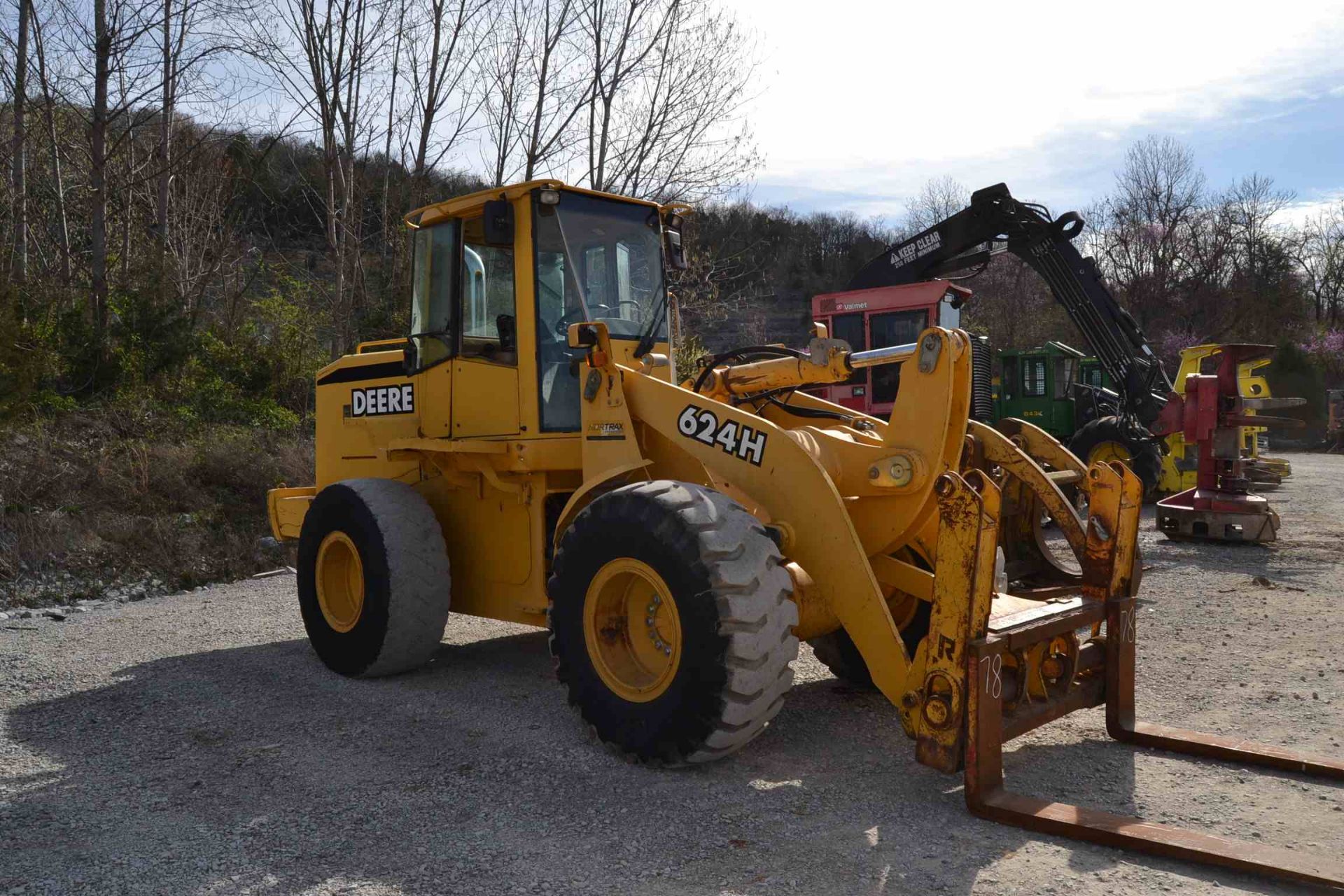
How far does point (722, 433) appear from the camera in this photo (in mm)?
4707

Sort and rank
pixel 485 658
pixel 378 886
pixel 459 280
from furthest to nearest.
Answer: pixel 485 658 → pixel 459 280 → pixel 378 886

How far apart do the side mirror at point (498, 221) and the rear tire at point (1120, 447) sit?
32.3 ft

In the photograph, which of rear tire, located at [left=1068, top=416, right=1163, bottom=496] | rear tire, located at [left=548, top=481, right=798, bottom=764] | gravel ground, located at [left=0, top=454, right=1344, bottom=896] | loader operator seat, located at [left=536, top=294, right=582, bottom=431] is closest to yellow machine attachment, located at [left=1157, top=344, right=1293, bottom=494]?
rear tire, located at [left=1068, top=416, right=1163, bottom=496]

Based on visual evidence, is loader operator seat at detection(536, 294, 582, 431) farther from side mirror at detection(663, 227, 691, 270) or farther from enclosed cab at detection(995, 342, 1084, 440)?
enclosed cab at detection(995, 342, 1084, 440)

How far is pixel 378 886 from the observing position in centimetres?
338

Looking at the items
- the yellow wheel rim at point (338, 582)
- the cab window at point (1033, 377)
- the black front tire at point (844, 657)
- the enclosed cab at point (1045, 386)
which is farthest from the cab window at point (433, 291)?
the cab window at point (1033, 377)

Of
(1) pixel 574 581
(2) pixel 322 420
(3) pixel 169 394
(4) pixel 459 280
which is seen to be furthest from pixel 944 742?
(3) pixel 169 394

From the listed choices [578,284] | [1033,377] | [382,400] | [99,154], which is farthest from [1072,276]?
[99,154]

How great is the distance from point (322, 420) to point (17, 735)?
2752 millimetres

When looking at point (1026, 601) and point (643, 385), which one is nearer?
point (1026, 601)

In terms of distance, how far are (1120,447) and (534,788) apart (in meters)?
11.6

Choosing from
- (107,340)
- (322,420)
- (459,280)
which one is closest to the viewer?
(459,280)

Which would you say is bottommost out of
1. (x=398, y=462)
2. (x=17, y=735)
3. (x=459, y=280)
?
(x=17, y=735)

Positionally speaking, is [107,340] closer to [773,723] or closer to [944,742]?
[773,723]
